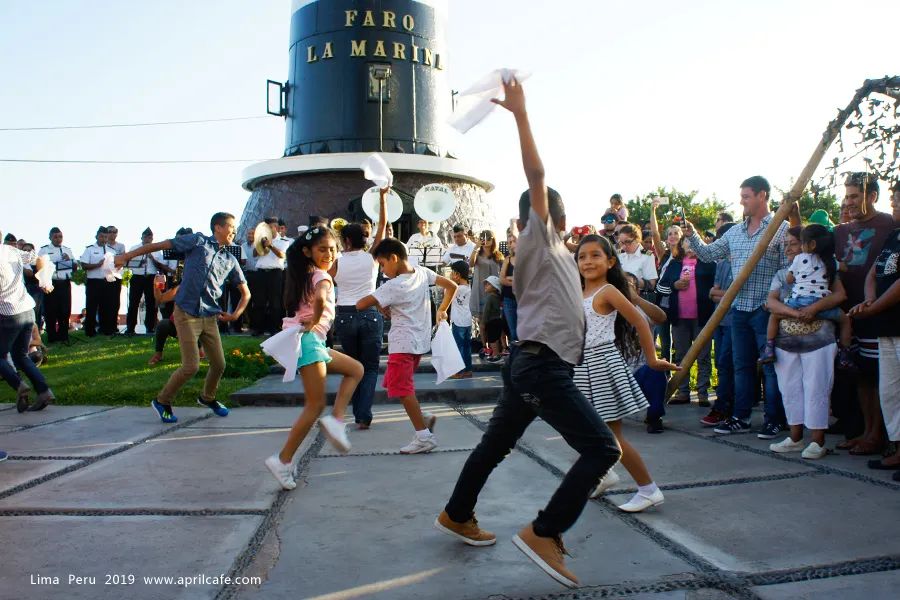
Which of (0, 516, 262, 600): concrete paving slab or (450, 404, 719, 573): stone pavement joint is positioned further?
(450, 404, 719, 573): stone pavement joint

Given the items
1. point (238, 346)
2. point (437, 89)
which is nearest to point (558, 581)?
point (238, 346)

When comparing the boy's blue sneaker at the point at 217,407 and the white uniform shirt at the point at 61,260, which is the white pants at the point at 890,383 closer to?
the boy's blue sneaker at the point at 217,407

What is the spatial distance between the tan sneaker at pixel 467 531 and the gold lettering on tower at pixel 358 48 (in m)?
18.1

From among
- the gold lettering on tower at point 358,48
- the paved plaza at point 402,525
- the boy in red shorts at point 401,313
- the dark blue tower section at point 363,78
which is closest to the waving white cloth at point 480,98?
the paved plaza at point 402,525

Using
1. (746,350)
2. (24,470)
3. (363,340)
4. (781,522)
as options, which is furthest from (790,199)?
(24,470)

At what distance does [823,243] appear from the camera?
558 centimetres

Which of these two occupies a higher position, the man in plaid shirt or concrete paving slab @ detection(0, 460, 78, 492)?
the man in plaid shirt

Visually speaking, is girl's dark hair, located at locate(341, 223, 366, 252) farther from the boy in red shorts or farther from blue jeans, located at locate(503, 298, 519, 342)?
blue jeans, located at locate(503, 298, 519, 342)

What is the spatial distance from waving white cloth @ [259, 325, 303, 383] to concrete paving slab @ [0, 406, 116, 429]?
3492mm

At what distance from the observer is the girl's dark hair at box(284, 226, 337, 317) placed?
16.2ft

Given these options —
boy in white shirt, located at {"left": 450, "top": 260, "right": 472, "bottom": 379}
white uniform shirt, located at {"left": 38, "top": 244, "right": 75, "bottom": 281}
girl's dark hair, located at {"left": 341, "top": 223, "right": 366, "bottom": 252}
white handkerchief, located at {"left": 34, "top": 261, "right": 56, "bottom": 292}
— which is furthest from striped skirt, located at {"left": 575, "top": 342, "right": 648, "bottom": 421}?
white uniform shirt, located at {"left": 38, "top": 244, "right": 75, "bottom": 281}

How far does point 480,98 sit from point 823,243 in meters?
3.72

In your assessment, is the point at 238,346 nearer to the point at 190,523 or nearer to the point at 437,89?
the point at 190,523

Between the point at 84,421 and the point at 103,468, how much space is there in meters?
2.29
